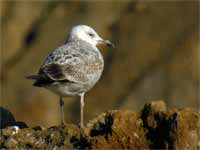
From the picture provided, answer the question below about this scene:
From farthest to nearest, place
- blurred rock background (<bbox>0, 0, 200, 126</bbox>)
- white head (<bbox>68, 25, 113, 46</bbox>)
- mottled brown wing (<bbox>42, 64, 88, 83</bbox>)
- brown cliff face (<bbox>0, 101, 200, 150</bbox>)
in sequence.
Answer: blurred rock background (<bbox>0, 0, 200, 126</bbox>)
white head (<bbox>68, 25, 113, 46</bbox>)
mottled brown wing (<bbox>42, 64, 88, 83</bbox>)
brown cliff face (<bbox>0, 101, 200, 150</bbox>)

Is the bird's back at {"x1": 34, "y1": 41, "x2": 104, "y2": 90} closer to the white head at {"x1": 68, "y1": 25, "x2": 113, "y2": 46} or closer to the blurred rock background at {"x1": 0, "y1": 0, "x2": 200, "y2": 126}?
the white head at {"x1": 68, "y1": 25, "x2": 113, "y2": 46}

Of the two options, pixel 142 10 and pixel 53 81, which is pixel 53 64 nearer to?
pixel 53 81

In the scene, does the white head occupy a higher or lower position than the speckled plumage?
higher

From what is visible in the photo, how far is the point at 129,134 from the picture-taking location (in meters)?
11.3

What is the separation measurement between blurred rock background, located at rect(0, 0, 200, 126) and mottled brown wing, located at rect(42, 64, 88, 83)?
44.8 ft

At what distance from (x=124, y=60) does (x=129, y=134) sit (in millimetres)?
18968

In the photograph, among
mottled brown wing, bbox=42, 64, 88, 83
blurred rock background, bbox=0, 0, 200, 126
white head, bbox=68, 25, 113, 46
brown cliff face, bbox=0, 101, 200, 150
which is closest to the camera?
brown cliff face, bbox=0, 101, 200, 150

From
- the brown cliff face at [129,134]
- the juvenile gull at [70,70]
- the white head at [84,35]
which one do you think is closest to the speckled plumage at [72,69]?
the juvenile gull at [70,70]

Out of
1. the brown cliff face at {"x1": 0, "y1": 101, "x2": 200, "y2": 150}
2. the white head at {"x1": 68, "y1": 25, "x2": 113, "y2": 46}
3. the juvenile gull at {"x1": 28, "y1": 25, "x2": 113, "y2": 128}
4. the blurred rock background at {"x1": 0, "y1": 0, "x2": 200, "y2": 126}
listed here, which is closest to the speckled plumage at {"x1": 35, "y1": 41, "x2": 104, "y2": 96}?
the juvenile gull at {"x1": 28, "y1": 25, "x2": 113, "y2": 128}

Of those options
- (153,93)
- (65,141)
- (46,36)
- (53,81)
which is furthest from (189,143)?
(46,36)

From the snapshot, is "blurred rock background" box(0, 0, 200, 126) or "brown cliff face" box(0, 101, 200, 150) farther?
"blurred rock background" box(0, 0, 200, 126)

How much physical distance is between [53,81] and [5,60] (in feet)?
76.8

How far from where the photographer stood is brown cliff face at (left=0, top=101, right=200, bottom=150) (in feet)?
36.4

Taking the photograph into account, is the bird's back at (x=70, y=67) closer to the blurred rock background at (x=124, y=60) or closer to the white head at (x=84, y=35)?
the white head at (x=84, y=35)
